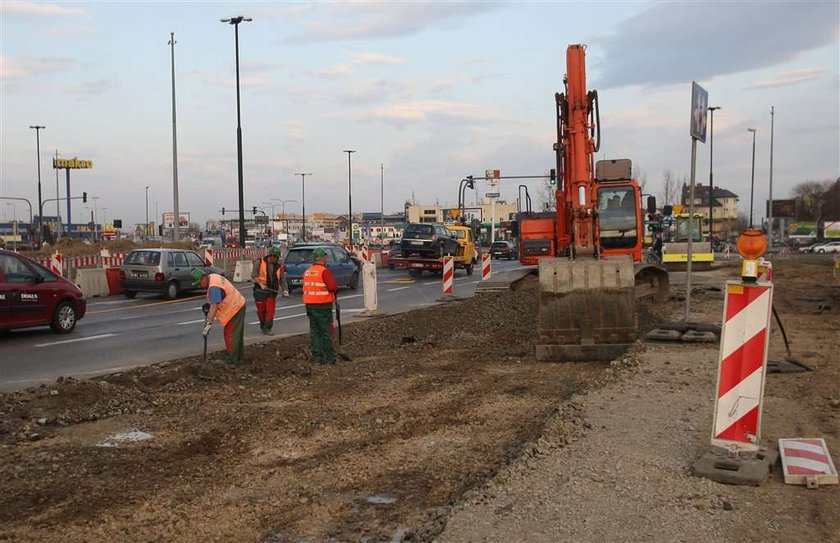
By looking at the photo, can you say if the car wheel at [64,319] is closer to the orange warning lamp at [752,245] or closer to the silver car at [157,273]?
the silver car at [157,273]

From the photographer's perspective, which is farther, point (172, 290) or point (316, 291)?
point (172, 290)

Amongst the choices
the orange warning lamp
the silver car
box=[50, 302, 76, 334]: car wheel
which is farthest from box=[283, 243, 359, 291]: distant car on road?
the orange warning lamp

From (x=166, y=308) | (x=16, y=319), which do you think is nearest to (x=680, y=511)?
(x=16, y=319)

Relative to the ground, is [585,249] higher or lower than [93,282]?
higher

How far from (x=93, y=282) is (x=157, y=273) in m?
3.63

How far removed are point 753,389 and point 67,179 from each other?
92.6 metres

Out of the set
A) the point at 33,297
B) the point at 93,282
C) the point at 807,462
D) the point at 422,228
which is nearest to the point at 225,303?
the point at 33,297

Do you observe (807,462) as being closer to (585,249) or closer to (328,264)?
(585,249)

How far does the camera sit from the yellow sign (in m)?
85.6

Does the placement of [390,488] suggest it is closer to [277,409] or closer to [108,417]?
[277,409]

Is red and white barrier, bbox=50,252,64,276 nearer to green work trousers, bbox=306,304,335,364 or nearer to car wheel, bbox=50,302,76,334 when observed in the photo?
car wheel, bbox=50,302,76,334

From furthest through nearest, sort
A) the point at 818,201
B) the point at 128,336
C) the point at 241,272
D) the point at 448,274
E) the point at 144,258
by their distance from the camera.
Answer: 1. the point at 818,201
2. the point at 241,272
3. the point at 144,258
4. the point at 448,274
5. the point at 128,336

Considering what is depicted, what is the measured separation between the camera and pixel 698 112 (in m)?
10.4

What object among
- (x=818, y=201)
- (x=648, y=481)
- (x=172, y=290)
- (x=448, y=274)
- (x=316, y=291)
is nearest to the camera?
(x=648, y=481)
